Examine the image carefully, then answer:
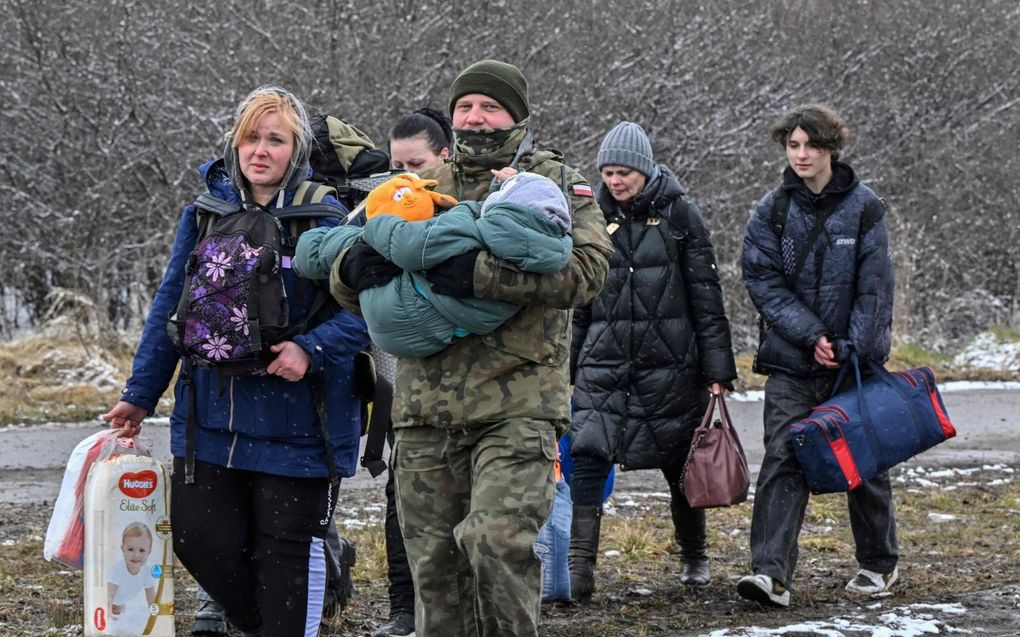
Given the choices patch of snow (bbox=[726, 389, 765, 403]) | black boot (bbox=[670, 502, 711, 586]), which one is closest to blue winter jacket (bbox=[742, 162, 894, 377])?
black boot (bbox=[670, 502, 711, 586])

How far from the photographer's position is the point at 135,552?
4.02 m

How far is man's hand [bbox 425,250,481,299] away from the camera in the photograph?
336 cm

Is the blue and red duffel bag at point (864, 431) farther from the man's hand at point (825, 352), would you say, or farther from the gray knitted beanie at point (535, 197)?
the gray knitted beanie at point (535, 197)

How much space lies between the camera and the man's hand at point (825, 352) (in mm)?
5309

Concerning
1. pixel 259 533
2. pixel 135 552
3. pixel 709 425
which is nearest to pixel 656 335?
pixel 709 425

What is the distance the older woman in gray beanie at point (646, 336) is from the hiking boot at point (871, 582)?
887mm

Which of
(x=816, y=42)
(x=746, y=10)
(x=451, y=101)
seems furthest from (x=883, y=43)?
(x=451, y=101)

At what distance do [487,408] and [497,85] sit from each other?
0.93 m

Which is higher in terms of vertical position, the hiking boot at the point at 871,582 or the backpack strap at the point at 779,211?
the backpack strap at the point at 779,211

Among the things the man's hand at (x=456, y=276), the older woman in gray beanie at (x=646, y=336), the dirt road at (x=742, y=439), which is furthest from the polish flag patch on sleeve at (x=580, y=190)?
the dirt road at (x=742, y=439)

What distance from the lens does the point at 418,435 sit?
3641 mm

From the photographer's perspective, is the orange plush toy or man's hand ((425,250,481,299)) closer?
man's hand ((425,250,481,299))

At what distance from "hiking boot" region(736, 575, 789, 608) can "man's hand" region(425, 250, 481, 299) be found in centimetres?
231

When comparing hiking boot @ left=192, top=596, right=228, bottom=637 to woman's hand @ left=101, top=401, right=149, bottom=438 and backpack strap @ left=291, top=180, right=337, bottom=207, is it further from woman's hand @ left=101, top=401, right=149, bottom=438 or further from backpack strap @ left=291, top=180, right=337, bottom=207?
backpack strap @ left=291, top=180, right=337, bottom=207
